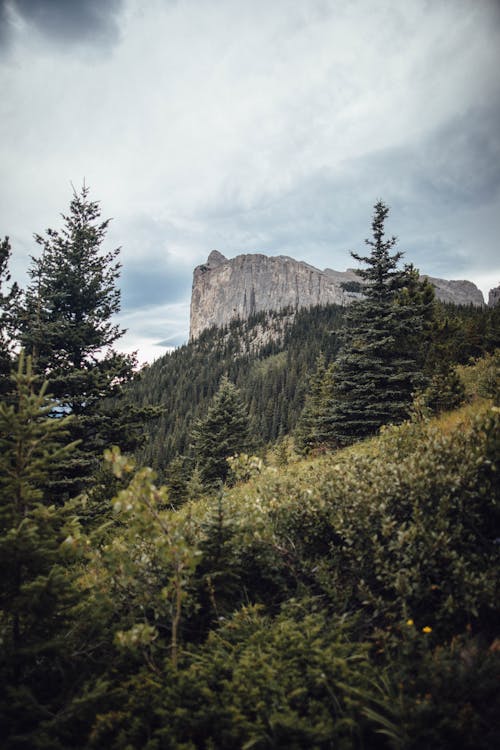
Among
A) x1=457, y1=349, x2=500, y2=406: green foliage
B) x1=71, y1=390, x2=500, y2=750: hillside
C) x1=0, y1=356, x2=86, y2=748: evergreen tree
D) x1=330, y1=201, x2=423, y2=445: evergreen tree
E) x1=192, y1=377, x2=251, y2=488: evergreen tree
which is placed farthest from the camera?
x1=192, y1=377, x2=251, y2=488: evergreen tree

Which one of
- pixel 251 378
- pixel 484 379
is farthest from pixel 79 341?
pixel 251 378

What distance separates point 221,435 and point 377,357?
37.6 ft

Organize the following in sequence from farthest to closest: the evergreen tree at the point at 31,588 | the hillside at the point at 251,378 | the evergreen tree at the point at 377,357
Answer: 1. the hillside at the point at 251,378
2. the evergreen tree at the point at 377,357
3. the evergreen tree at the point at 31,588

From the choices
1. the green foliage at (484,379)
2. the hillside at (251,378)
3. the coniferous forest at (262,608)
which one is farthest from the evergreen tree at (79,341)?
the hillside at (251,378)

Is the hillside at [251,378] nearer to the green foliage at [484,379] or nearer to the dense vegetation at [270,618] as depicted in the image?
the green foliage at [484,379]

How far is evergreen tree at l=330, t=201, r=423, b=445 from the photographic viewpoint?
43.2ft

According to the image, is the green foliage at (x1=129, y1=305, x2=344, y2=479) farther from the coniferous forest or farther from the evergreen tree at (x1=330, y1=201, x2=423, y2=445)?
the coniferous forest

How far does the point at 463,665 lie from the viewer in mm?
2453

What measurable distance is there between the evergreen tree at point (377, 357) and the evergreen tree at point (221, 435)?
8.59m

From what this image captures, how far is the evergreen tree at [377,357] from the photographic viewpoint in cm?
1318

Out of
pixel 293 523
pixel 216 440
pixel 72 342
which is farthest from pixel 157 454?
pixel 293 523

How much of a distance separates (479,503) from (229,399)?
19.4 m

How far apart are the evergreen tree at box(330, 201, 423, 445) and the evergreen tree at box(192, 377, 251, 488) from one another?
8.59 m

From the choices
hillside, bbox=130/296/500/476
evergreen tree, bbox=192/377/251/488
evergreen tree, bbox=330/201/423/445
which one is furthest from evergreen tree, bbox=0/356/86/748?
hillside, bbox=130/296/500/476
